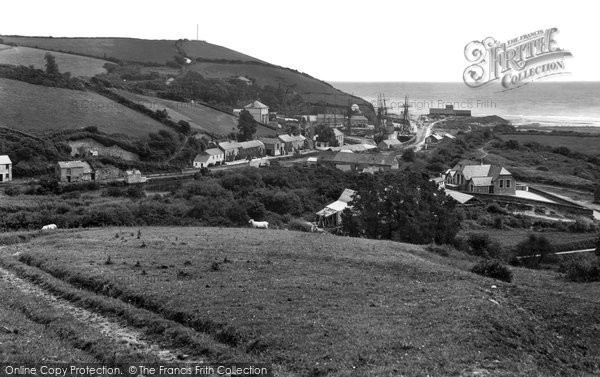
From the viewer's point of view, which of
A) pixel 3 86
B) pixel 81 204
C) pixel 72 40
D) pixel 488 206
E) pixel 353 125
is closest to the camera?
pixel 81 204

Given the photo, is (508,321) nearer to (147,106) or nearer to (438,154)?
(438,154)

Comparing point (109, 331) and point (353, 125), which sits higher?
point (353, 125)

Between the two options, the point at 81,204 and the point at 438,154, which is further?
the point at 438,154

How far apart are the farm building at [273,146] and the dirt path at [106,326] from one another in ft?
211

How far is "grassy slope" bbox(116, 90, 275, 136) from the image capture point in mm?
84750

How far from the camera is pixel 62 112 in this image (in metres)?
68.3

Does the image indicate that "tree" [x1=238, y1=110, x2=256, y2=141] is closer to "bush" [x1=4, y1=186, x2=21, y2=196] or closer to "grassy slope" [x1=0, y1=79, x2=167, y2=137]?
"grassy slope" [x1=0, y1=79, x2=167, y2=137]

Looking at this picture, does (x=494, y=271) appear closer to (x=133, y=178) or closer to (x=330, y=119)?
(x=133, y=178)

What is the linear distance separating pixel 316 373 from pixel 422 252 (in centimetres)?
1461

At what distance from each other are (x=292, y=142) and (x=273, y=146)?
556cm

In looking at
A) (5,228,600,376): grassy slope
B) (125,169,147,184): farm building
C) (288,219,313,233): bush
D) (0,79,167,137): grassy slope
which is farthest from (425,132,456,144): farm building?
(5,228,600,376): grassy slope

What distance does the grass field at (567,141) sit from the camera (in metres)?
89.2

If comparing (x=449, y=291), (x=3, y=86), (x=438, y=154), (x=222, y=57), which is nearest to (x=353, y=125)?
A: (x=438, y=154)

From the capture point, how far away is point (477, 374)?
10.6 metres
